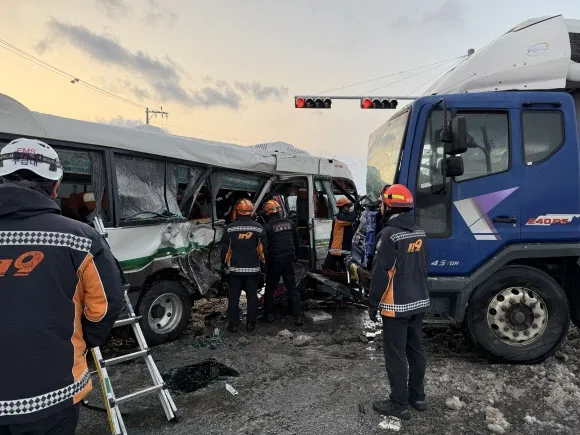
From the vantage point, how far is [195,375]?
4.35m

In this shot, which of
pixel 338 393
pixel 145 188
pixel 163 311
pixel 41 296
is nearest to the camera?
pixel 41 296

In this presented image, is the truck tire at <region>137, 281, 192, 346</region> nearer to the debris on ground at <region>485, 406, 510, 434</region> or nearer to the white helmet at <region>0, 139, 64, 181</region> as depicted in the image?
the white helmet at <region>0, 139, 64, 181</region>

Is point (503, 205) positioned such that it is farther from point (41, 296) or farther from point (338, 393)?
point (41, 296)

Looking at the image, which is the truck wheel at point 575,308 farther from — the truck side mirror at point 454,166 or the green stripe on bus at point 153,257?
the green stripe on bus at point 153,257

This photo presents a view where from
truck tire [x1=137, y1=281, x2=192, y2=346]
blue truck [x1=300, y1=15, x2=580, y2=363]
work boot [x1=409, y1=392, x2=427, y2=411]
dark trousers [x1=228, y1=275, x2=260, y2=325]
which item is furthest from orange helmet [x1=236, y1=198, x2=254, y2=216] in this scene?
work boot [x1=409, y1=392, x2=427, y2=411]

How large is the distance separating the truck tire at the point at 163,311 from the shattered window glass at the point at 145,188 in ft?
2.88

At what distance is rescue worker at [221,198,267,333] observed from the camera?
5996 millimetres

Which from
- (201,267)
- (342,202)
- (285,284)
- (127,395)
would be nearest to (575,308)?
(285,284)

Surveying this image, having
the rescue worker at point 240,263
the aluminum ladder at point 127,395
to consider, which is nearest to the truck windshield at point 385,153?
the rescue worker at point 240,263

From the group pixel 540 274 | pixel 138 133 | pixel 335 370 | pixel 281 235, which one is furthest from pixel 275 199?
pixel 540 274

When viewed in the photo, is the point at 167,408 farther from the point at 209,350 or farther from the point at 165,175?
the point at 165,175

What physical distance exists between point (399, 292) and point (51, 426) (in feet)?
8.32

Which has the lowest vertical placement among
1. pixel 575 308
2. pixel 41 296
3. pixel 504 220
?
pixel 575 308

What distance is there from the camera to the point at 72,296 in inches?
76.2
